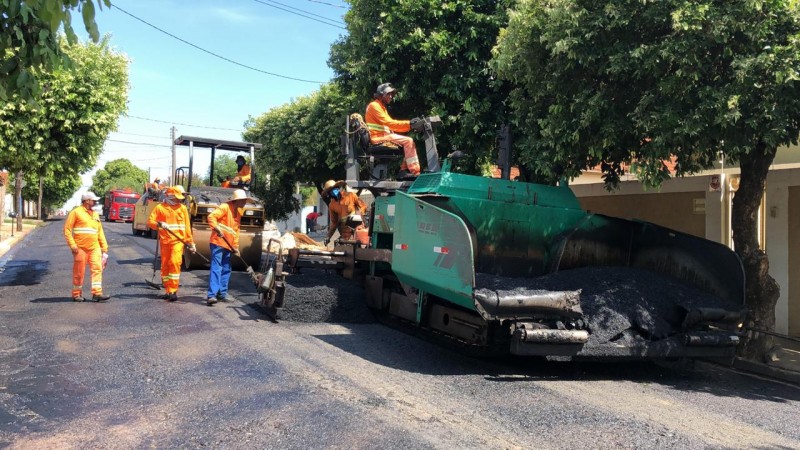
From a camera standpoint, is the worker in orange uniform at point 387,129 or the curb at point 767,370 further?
the worker in orange uniform at point 387,129

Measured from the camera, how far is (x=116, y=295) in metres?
9.38

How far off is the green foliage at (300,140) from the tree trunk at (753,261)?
12.6m

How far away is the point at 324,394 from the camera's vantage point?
16.0 ft

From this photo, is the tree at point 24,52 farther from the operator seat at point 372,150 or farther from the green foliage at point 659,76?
the green foliage at point 659,76

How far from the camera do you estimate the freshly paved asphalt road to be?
4.09 metres

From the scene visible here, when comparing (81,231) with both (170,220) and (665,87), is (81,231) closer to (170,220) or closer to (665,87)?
(170,220)

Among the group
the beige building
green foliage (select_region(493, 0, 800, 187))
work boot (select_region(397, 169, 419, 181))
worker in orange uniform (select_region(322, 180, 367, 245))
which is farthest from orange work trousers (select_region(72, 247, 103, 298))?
the beige building

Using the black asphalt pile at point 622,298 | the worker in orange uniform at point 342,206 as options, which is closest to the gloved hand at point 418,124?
the worker in orange uniform at point 342,206

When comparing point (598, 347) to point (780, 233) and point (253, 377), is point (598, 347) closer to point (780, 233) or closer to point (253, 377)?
point (253, 377)

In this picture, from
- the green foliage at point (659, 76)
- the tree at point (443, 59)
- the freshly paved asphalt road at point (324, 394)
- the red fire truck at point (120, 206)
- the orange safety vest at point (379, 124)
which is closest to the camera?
the freshly paved asphalt road at point (324, 394)

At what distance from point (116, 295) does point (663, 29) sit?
7854 millimetres

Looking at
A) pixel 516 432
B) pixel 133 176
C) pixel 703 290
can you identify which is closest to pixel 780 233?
pixel 703 290

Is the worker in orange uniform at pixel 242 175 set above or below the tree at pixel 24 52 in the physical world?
below

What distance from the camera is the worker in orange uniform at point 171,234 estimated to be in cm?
898
